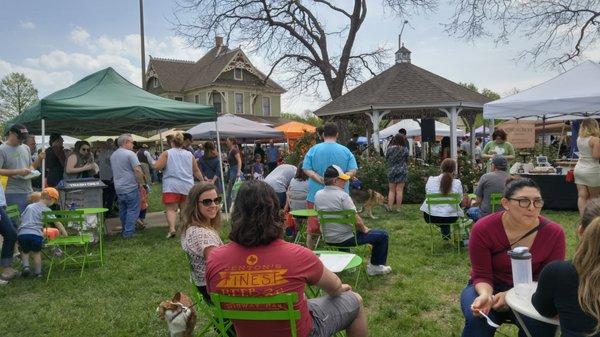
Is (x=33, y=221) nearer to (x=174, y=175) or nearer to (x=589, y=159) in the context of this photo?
(x=174, y=175)

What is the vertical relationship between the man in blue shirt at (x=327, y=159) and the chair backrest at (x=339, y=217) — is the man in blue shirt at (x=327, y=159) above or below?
above

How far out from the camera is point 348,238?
506cm

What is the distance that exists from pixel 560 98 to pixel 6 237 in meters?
9.46

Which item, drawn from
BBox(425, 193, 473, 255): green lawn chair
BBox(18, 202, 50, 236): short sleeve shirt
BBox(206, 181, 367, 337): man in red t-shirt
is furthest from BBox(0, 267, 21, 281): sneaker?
BBox(425, 193, 473, 255): green lawn chair

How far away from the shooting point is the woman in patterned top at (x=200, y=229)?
3.38 metres

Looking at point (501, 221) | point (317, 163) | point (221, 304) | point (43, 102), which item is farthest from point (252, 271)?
point (43, 102)

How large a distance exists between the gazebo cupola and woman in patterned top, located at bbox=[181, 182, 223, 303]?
16.3 meters

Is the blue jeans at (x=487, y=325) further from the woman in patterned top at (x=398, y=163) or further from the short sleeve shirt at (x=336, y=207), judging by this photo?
the woman in patterned top at (x=398, y=163)

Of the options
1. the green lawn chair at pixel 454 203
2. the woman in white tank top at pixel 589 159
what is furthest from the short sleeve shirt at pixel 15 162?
the woman in white tank top at pixel 589 159

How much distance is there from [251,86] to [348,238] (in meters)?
34.4

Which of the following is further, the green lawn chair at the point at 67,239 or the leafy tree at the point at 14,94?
the leafy tree at the point at 14,94

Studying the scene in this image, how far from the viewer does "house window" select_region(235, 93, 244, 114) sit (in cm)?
3819

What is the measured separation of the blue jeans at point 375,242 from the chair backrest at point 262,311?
8.95 feet

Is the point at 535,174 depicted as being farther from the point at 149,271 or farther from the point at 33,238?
the point at 33,238
